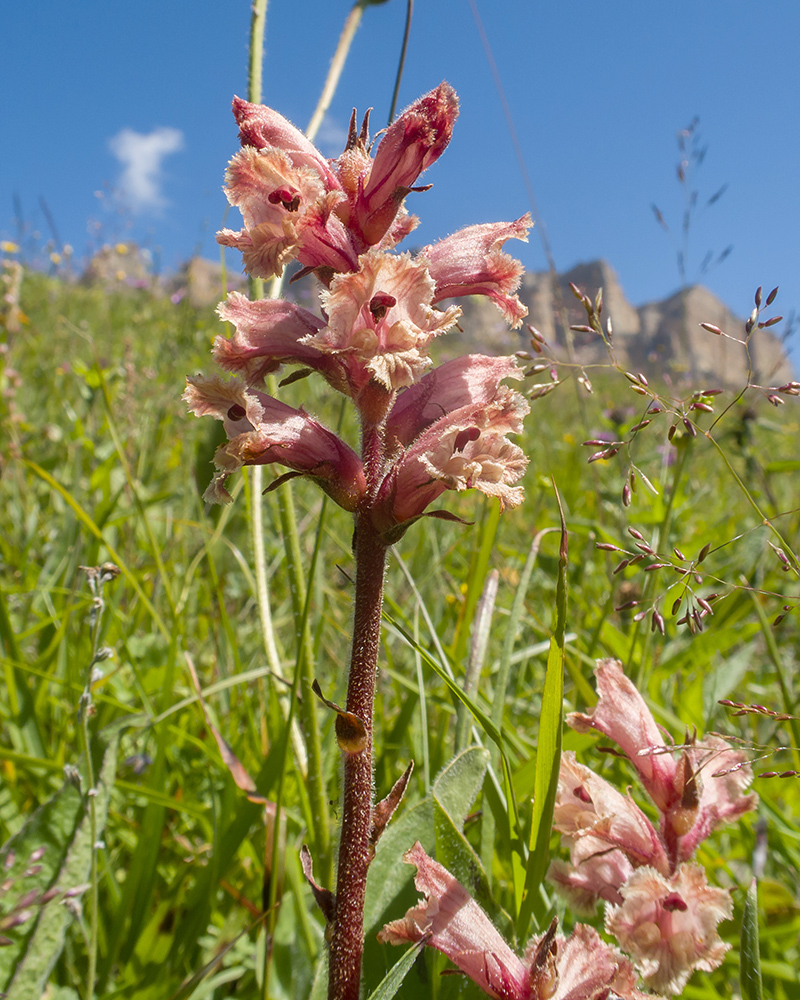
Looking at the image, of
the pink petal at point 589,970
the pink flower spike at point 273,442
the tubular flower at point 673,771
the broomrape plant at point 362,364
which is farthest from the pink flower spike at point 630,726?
the pink flower spike at point 273,442

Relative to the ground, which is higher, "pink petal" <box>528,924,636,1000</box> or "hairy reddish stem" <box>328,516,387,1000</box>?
"hairy reddish stem" <box>328,516,387,1000</box>

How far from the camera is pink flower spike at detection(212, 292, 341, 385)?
45.3 inches

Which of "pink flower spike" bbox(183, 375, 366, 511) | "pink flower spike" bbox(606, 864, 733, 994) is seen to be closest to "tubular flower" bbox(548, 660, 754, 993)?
"pink flower spike" bbox(606, 864, 733, 994)

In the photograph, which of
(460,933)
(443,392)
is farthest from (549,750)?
(443,392)

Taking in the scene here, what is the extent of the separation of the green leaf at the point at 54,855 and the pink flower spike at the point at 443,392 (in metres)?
0.83

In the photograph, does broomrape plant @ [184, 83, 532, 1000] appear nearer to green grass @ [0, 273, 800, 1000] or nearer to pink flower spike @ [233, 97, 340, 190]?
pink flower spike @ [233, 97, 340, 190]

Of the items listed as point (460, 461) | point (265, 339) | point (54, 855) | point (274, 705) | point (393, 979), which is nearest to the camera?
point (393, 979)

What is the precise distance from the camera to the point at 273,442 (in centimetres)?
111

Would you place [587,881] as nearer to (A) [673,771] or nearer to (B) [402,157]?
(A) [673,771]

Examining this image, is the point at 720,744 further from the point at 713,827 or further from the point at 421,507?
the point at 421,507

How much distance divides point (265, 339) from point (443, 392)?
0.29 meters

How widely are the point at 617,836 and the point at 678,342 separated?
117 inches

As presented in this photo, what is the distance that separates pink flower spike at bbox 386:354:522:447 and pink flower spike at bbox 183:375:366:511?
0.38 feet

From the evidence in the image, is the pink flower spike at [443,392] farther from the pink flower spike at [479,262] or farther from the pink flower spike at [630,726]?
the pink flower spike at [630,726]
